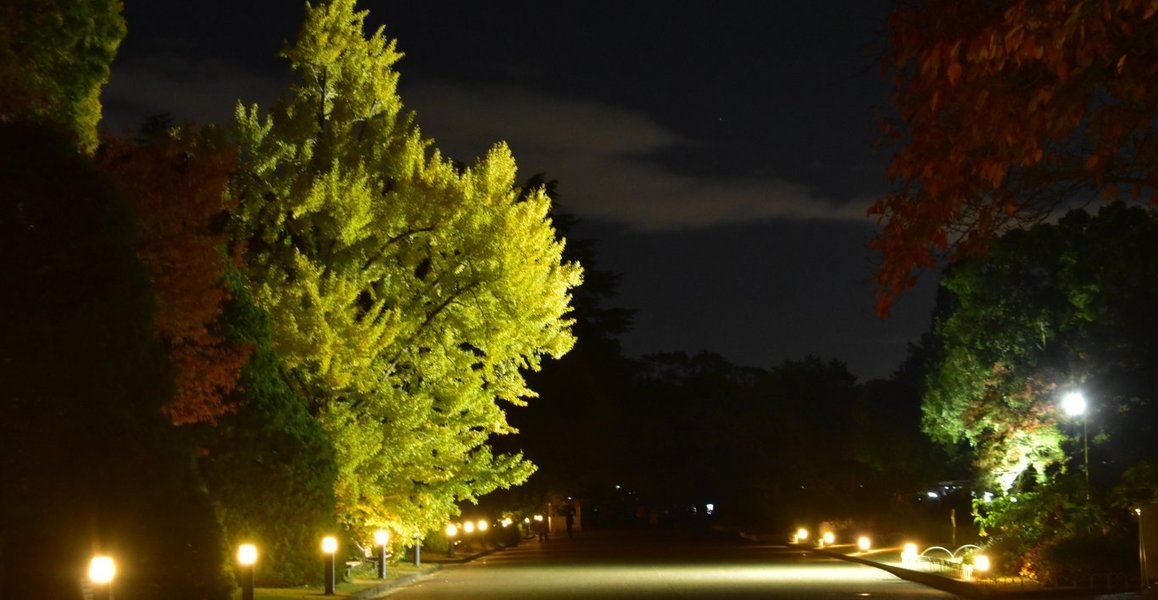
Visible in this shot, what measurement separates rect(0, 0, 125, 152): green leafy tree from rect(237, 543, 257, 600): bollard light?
6858 mm

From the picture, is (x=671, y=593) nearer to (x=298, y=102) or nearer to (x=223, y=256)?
(x=223, y=256)

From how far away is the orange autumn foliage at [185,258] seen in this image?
2297 centimetres

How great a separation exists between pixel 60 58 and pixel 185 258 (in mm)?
3693

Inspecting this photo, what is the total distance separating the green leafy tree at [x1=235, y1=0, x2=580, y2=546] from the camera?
30.9 m

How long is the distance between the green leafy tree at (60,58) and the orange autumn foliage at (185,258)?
1.35 metres

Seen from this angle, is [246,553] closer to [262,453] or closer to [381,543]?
[262,453]

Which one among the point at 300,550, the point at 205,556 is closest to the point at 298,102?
the point at 300,550

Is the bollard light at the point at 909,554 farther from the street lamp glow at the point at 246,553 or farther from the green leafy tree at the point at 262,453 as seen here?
the street lamp glow at the point at 246,553

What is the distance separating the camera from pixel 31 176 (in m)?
17.8

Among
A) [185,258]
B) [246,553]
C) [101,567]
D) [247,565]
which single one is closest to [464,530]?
[247,565]

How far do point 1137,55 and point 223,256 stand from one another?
18.3m

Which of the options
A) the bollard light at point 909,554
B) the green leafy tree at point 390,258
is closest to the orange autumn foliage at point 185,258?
the green leafy tree at point 390,258

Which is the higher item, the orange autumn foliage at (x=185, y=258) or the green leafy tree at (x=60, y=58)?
the green leafy tree at (x=60, y=58)

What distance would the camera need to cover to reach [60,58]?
21344 mm
